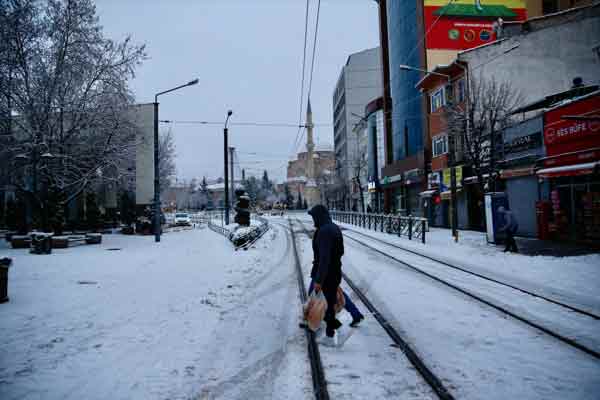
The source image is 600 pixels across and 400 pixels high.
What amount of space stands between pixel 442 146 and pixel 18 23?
2469 centimetres

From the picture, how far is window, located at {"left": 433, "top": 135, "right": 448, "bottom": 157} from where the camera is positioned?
25.6 metres

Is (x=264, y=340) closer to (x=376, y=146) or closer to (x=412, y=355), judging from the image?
(x=412, y=355)

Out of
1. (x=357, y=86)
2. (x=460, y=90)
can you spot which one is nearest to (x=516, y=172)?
(x=460, y=90)

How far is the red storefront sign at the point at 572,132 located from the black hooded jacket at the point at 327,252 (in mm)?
11300

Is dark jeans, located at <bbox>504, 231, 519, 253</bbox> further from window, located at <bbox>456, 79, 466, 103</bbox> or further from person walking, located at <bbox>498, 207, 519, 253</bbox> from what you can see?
window, located at <bbox>456, 79, 466, 103</bbox>

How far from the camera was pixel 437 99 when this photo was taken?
88.2ft

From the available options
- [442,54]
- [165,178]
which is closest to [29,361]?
[442,54]

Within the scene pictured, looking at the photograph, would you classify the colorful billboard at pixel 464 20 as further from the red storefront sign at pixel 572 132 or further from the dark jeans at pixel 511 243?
the dark jeans at pixel 511 243

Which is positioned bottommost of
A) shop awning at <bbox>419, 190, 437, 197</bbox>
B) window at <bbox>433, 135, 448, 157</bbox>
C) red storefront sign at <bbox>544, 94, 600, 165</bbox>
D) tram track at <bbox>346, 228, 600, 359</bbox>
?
tram track at <bbox>346, 228, 600, 359</bbox>

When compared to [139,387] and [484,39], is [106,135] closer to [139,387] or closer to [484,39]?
[139,387]

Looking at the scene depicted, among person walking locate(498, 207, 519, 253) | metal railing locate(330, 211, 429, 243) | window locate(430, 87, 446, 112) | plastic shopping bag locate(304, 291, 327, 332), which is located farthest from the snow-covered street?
window locate(430, 87, 446, 112)

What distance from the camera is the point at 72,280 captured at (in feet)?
29.2

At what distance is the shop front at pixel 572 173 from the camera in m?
12.5

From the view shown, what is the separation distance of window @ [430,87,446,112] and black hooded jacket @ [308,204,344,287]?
2386cm
